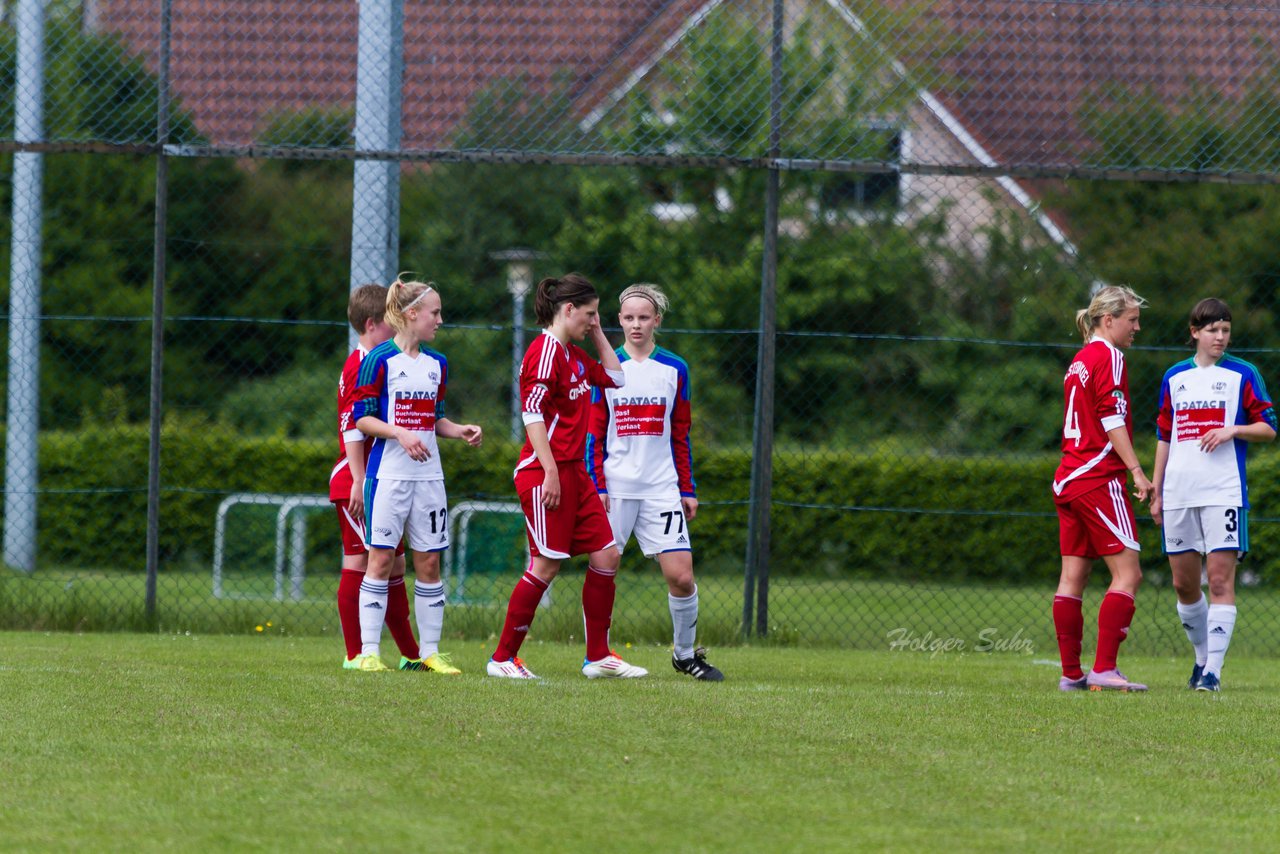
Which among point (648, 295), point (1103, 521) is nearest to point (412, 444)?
point (648, 295)

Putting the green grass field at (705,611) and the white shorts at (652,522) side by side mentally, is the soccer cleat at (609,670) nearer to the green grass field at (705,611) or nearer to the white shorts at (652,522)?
the white shorts at (652,522)

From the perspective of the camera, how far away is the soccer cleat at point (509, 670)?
23.1ft

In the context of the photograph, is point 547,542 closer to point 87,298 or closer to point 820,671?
point 820,671

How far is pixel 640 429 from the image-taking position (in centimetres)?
743

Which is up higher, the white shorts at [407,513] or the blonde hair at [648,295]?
the blonde hair at [648,295]

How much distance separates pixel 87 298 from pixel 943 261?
36.4 ft

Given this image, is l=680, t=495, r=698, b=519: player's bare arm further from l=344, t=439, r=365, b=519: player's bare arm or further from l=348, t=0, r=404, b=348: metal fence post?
l=348, t=0, r=404, b=348: metal fence post

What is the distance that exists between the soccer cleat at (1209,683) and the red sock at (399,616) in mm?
3703

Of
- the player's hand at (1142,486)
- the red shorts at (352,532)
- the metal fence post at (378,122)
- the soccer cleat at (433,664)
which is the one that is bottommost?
the soccer cleat at (433,664)

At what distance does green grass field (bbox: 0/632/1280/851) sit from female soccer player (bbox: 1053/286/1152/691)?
0.32m

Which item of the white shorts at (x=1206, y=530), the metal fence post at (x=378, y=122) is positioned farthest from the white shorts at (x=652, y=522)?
the metal fence post at (x=378, y=122)

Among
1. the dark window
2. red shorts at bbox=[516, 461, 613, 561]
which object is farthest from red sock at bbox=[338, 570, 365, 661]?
the dark window

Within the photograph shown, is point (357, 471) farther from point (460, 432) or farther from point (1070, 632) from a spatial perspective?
point (1070, 632)

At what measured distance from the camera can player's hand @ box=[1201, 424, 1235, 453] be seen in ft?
24.0
